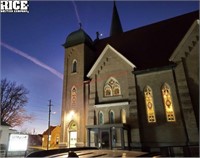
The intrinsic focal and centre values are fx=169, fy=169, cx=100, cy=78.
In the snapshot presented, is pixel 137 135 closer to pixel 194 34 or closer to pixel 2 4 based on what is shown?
pixel 194 34

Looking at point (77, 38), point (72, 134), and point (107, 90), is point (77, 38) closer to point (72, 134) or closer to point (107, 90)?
point (107, 90)

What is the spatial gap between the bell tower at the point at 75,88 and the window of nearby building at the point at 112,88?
291cm

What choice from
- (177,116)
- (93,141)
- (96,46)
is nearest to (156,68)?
(177,116)

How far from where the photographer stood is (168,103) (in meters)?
17.0

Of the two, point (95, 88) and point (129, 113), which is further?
point (95, 88)

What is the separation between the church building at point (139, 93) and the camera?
1596cm

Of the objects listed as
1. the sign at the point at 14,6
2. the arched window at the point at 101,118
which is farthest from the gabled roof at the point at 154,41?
the sign at the point at 14,6

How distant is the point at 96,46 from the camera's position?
90.6 feet

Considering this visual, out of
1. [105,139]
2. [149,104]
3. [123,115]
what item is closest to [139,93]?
[149,104]

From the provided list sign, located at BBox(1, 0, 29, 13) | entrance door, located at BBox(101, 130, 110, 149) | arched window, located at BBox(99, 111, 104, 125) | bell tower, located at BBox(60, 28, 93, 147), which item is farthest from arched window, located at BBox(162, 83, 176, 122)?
sign, located at BBox(1, 0, 29, 13)

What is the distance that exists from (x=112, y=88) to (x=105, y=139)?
586cm

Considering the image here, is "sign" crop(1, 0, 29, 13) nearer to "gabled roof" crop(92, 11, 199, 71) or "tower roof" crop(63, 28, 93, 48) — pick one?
"gabled roof" crop(92, 11, 199, 71)

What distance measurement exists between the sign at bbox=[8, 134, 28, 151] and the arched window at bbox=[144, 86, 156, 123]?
12048mm

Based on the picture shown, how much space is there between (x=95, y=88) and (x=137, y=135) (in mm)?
7433
